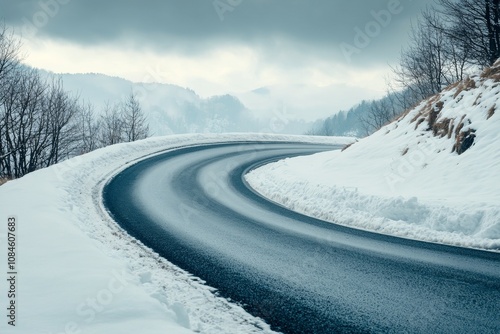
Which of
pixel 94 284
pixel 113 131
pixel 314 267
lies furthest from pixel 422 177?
pixel 113 131

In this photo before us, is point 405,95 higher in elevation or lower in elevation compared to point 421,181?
higher

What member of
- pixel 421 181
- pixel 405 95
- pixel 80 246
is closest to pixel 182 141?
pixel 421 181

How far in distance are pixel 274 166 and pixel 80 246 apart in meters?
11.4

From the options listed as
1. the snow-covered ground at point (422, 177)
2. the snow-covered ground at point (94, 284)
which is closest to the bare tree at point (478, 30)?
the snow-covered ground at point (422, 177)

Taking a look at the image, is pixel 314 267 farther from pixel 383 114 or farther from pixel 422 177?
pixel 383 114

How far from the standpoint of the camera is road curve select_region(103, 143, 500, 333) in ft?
12.9

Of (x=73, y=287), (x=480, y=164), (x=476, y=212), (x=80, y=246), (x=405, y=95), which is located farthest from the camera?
(x=405, y=95)

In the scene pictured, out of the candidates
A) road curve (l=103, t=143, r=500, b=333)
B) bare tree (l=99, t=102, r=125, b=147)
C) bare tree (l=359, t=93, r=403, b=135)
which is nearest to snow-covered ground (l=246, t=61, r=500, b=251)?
road curve (l=103, t=143, r=500, b=333)

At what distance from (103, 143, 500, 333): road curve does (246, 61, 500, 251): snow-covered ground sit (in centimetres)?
73

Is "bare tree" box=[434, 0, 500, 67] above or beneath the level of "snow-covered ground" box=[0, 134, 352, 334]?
above

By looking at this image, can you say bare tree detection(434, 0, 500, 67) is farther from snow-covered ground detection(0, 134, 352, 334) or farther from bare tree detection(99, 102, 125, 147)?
bare tree detection(99, 102, 125, 147)

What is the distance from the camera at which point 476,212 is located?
22.4ft

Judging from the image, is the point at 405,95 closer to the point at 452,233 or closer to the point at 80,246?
the point at 452,233

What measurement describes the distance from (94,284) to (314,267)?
3.19 meters
